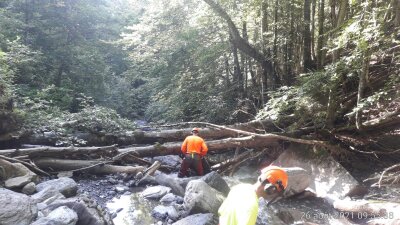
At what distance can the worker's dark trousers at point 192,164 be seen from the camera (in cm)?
866

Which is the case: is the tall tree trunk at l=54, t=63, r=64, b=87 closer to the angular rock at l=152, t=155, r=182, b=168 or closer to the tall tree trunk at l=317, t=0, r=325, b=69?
the angular rock at l=152, t=155, r=182, b=168

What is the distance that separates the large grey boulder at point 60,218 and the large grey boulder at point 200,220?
5.50ft

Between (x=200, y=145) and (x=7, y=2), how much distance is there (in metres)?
16.6

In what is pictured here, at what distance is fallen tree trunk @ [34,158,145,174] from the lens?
29.1 feet

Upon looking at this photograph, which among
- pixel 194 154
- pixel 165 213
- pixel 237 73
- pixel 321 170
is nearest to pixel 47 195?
pixel 165 213

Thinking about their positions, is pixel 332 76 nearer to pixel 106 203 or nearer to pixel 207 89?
pixel 106 203

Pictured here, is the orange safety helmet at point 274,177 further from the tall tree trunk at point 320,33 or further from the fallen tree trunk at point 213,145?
the tall tree trunk at point 320,33

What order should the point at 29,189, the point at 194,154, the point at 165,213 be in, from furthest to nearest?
the point at 194,154 → the point at 29,189 → the point at 165,213

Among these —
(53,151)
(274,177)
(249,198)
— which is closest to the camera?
(249,198)

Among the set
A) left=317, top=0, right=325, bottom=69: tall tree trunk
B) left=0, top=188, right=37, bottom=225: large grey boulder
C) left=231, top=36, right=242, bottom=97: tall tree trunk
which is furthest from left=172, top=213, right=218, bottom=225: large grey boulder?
left=231, top=36, right=242, bottom=97: tall tree trunk

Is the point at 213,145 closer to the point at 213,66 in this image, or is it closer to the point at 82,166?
the point at 82,166

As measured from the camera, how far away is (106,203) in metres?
7.34

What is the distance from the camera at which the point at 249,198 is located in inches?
101

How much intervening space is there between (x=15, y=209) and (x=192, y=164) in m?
4.53
